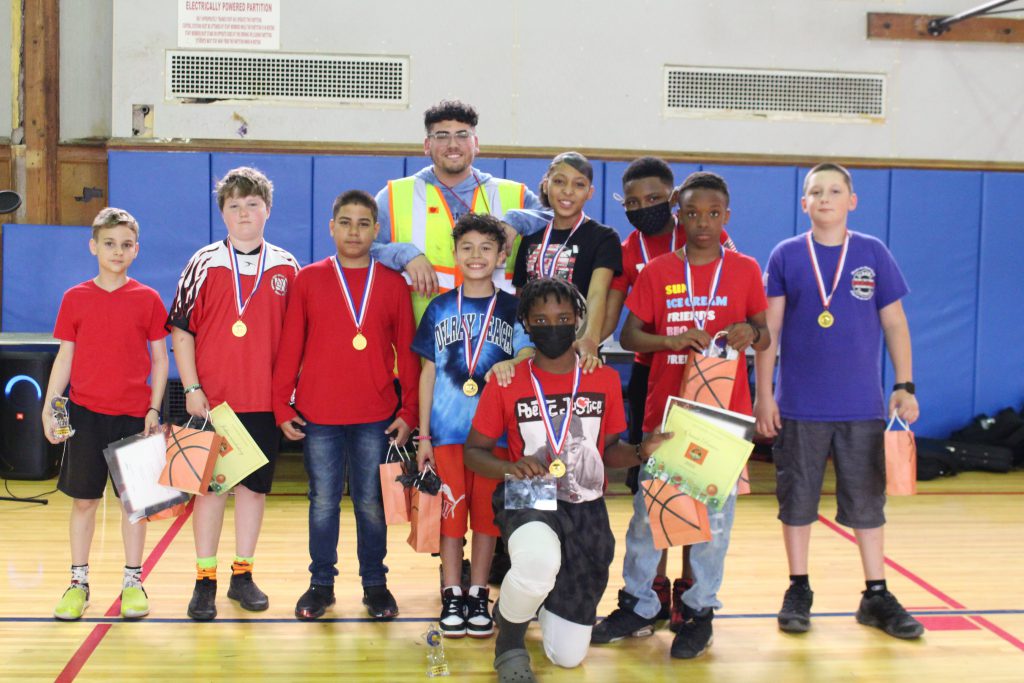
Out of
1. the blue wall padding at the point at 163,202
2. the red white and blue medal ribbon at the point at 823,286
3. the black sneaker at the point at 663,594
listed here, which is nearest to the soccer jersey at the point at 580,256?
the red white and blue medal ribbon at the point at 823,286

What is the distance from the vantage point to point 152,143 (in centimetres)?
666

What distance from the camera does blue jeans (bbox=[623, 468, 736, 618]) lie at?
10.1 feet

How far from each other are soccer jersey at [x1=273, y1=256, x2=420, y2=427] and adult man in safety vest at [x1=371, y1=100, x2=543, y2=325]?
0.47 feet

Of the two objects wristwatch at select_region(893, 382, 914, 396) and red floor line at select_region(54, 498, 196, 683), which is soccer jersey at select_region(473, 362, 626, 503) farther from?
red floor line at select_region(54, 498, 196, 683)

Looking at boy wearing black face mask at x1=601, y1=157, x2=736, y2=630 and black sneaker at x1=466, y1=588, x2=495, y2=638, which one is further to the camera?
boy wearing black face mask at x1=601, y1=157, x2=736, y2=630

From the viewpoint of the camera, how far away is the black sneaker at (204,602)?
11.1 ft

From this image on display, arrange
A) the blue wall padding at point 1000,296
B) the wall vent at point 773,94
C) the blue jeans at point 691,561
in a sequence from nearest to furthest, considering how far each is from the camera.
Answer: the blue jeans at point 691,561 → the wall vent at point 773,94 → the blue wall padding at point 1000,296

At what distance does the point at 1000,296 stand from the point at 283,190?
5.35 metres

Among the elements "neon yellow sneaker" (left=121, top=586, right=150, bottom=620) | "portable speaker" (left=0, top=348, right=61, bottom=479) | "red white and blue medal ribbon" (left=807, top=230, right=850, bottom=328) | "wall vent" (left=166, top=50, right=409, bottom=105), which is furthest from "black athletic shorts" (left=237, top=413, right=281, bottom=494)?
"wall vent" (left=166, top=50, right=409, bottom=105)

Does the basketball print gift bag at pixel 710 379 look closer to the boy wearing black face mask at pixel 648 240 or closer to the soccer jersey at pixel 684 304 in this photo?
the soccer jersey at pixel 684 304

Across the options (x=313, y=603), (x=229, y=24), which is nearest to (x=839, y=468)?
(x=313, y=603)

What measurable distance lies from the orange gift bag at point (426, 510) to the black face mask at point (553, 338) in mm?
657

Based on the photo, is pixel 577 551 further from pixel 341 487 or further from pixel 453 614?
pixel 341 487

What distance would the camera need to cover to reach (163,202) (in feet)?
21.7
